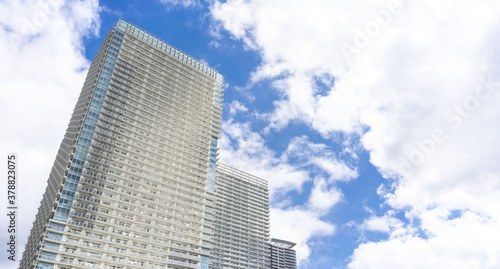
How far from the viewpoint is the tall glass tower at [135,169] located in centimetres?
7950

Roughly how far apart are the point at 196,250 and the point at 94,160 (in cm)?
3945

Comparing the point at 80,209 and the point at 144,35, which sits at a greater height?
the point at 144,35

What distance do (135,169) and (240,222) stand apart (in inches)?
3364

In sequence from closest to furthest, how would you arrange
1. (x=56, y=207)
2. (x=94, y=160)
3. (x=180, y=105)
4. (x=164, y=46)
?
1. (x=56, y=207)
2. (x=94, y=160)
3. (x=180, y=105)
4. (x=164, y=46)

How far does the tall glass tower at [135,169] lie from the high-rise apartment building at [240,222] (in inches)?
1874

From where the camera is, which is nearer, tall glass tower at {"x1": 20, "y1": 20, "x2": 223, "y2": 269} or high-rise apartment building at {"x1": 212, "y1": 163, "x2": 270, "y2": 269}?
tall glass tower at {"x1": 20, "y1": 20, "x2": 223, "y2": 269}

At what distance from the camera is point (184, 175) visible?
4063 inches

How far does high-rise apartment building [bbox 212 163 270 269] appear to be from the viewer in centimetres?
15362

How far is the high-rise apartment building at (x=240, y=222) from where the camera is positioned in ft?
504

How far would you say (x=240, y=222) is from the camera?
166375 millimetres

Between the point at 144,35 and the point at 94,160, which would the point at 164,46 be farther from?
the point at 94,160

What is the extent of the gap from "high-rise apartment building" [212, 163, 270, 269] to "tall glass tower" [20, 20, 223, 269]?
156 feet

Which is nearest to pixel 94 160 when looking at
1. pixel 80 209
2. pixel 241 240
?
pixel 80 209

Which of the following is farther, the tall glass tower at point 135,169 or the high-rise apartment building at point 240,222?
the high-rise apartment building at point 240,222
